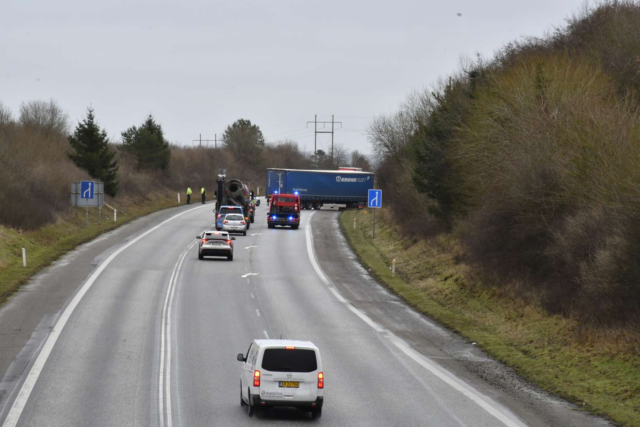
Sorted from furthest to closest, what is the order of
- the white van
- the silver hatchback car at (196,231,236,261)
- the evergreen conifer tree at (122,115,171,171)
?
the evergreen conifer tree at (122,115,171,171)
the silver hatchback car at (196,231,236,261)
the white van

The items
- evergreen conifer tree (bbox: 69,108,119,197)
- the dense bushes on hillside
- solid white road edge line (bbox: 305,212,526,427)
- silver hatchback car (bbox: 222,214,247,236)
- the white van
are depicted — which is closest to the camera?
the white van

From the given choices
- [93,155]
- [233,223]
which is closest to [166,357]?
[233,223]

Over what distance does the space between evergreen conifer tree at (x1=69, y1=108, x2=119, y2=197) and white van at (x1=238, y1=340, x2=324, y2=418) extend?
5758cm

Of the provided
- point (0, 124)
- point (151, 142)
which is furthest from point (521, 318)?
point (151, 142)

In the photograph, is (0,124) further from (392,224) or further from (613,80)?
(613,80)

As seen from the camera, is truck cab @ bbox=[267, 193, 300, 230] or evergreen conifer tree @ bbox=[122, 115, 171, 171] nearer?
truck cab @ bbox=[267, 193, 300, 230]

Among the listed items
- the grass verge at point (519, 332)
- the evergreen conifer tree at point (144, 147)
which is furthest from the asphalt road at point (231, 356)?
the evergreen conifer tree at point (144, 147)

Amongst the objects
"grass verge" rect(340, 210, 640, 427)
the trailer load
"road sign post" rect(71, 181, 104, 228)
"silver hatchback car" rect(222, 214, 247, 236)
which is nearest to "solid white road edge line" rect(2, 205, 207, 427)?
"road sign post" rect(71, 181, 104, 228)

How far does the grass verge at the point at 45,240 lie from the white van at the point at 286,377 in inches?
704

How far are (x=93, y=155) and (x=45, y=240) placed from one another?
23.8m

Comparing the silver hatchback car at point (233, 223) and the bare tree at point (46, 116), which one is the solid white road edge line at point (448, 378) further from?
the bare tree at point (46, 116)

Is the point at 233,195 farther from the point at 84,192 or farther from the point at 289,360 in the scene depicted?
the point at 289,360

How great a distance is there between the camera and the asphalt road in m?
16.9

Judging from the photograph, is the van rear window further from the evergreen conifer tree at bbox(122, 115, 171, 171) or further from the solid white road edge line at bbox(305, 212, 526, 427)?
the evergreen conifer tree at bbox(122, 115, 171, 171)
